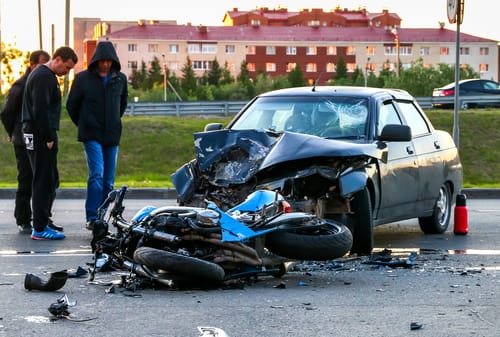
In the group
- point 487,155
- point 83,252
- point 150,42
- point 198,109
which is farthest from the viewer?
point 150,42

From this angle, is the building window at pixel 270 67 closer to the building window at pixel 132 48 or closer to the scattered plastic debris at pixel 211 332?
the building window at pixel 132 48

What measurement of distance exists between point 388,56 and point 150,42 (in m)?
30.1

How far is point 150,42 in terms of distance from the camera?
139625 millimetres

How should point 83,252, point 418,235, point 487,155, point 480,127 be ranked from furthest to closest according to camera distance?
point 480,127 → point 487,155 → point 418,235 → point 83,252

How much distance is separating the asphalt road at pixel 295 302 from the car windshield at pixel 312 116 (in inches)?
51.8

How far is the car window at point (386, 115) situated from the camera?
1085 cm

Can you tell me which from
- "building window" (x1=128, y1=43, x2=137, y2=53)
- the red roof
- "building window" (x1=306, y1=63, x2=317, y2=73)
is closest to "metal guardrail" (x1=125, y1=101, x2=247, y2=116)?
the red roof

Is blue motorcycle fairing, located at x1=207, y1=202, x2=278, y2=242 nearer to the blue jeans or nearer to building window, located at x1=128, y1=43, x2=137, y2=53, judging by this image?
the blue jeans

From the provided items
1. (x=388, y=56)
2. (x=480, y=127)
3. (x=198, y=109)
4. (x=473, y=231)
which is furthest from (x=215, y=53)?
(x=473, y=231)

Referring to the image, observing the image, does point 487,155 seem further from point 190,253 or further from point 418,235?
point 190,253

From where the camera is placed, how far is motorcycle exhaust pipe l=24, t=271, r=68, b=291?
25.3 feet

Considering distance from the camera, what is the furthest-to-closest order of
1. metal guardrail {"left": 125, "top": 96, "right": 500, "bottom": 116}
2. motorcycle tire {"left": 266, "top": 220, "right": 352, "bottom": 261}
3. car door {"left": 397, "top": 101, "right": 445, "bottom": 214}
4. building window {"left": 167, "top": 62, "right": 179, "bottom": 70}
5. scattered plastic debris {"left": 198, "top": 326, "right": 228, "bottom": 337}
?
building window {"left": 167, "top": 62, "right": 179, "bottom": 70}
metal guardrail {"left": 125, "top": 96, "right": 500, "bottom": 116}
car door {"left": 397, "top": 101, "right": 445, "bottom": 214}
motorcycle tire {"left": 266, "top": 220, "right": 352, "bottom": 261}
scattered plastic debris {"left": 198, "top": 326, "right": 228, "bottom": 337}

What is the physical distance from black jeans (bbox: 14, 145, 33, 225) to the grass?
37.9 ft

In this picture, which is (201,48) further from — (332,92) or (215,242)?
(215,242)
